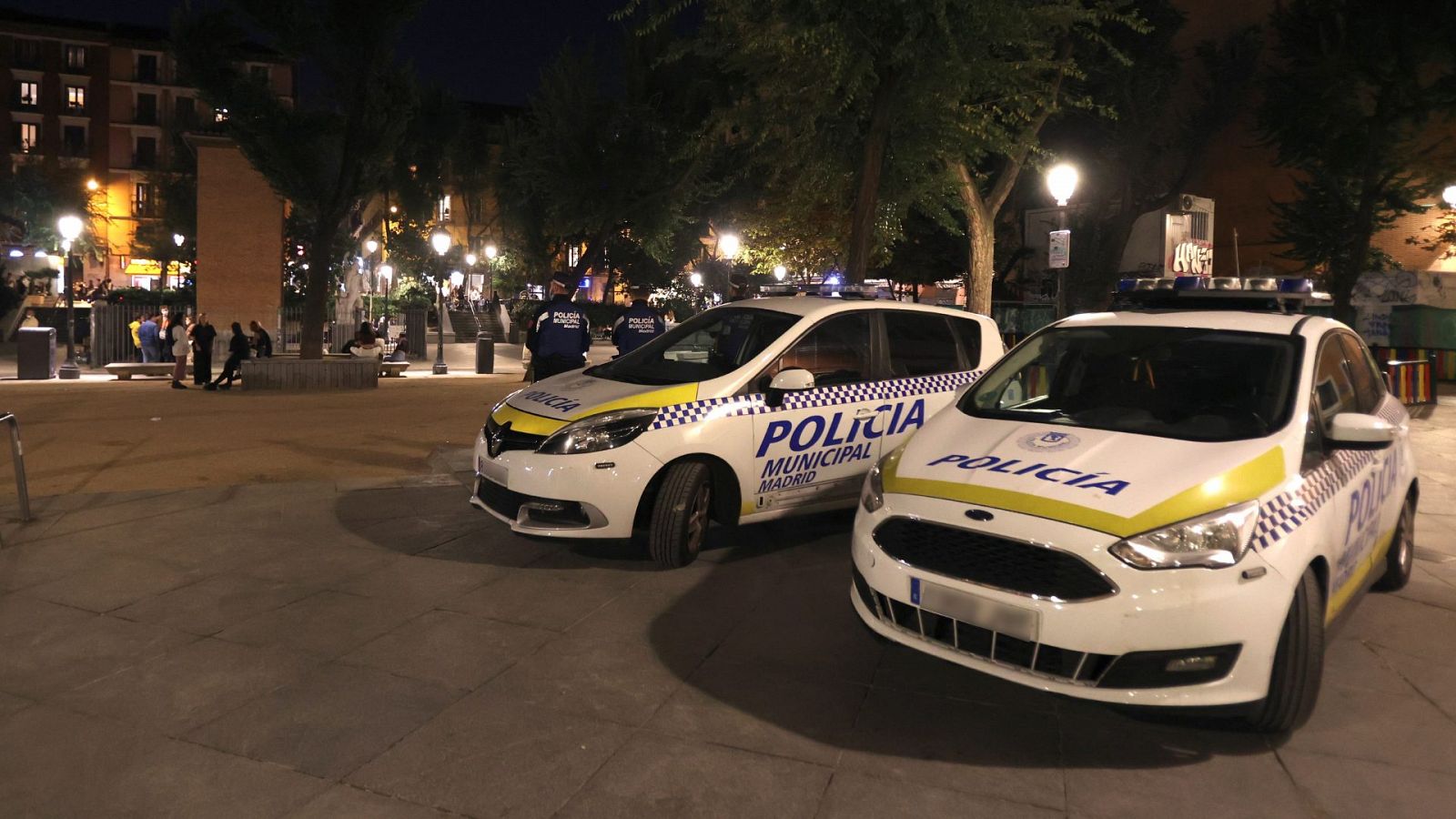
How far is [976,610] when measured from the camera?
3818mm

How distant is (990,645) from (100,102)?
80495 millimetres

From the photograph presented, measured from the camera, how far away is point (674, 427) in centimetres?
593

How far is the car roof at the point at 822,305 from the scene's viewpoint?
22.2ft

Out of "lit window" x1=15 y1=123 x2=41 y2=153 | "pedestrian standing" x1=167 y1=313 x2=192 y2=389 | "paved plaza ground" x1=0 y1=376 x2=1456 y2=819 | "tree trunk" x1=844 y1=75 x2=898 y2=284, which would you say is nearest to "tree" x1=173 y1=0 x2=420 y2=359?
"pedestrian standing" x1=167 y1=313 x2=192 y2=389

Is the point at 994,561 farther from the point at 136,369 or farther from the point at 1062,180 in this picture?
the point at 136,369

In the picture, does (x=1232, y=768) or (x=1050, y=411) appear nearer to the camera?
(x=1232, y=768)

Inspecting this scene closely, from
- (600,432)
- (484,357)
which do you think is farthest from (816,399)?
(484,357)

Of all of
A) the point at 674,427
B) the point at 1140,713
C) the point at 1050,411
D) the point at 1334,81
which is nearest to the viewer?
the point at 1140,713

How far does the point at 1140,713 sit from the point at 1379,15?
2028 centimetres

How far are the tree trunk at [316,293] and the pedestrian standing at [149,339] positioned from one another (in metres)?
5.98

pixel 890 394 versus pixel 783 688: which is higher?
pixel 890 394

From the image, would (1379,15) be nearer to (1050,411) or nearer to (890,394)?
(890,394)

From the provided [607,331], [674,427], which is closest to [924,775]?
[674,427]

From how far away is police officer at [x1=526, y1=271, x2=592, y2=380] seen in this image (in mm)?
9672
